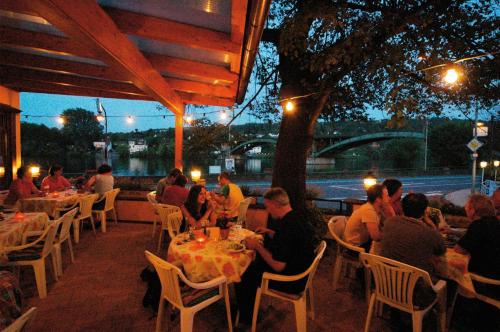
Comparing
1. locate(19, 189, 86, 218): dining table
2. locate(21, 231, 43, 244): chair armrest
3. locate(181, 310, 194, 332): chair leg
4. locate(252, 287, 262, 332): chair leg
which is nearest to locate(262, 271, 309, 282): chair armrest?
locate(252, 287, 262, 332): chair leg

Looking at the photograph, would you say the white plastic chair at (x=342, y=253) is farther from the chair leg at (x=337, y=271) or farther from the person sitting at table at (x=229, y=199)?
the person sitting at table at (x=229, y=199)

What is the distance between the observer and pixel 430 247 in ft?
7.44

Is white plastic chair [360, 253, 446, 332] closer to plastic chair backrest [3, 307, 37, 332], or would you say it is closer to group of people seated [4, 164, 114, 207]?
plastic chair backrest [3, 307, 37, 332]

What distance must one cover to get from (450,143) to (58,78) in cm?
4917

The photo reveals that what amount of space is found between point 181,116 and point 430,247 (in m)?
5.53

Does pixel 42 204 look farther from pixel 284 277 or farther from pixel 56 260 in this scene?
pixel 284 277

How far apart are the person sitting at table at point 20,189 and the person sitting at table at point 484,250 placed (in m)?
6.12

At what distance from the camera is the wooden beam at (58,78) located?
5082 millimetres

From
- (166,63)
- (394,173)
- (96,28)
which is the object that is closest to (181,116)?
(166,63)

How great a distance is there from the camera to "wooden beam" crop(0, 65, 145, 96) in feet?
16.7

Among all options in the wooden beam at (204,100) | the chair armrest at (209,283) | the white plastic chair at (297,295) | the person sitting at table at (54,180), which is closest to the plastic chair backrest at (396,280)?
the white plastic chair at (297,295)

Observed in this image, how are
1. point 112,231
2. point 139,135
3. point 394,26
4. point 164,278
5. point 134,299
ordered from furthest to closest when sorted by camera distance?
point 139,135 → point 112,231 → point 394,26 → point 134,299 → point 164,278

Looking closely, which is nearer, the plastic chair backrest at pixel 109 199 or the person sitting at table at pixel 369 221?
the person sitting at table at pixel 369 221

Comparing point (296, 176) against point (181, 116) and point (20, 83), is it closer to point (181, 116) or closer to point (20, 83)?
point (181, 116)
